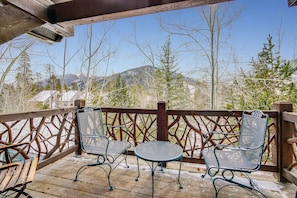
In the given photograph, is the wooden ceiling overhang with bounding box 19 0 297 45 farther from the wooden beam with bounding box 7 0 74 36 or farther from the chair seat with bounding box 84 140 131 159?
the chair seat with bounding box 84 140 131 159

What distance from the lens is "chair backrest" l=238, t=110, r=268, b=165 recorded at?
6.31ft

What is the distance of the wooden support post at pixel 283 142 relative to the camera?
230 cm

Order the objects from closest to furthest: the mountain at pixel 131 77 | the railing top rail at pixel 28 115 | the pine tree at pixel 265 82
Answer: the railing top rail at pixel 28 115 < the pine tree at pixel 265 82 < the mountain at pixel 131 77

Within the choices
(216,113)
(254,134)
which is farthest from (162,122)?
(254,134)

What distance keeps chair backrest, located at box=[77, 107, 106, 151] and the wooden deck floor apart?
44 centimetres

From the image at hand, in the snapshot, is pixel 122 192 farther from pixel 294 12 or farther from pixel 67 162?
pixel 294 12

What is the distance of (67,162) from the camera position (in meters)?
2.93

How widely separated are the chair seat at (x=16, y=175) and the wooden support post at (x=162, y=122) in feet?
5.70

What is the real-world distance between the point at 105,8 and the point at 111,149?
175cm

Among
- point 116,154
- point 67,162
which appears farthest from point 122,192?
point 67,162

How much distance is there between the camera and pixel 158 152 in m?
2.13

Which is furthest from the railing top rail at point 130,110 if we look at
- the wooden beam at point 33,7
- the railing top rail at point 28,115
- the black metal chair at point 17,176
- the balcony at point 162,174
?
the wooden beam at point 33,7

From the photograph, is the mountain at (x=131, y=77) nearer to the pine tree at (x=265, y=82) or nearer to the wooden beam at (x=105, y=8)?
the pine tree at (x=265, y=82)

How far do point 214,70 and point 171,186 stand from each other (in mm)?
6763
